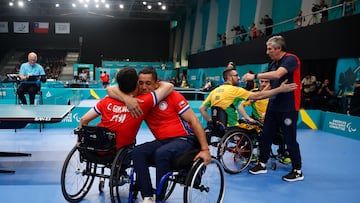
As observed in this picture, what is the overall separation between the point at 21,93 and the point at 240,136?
448 centimetres

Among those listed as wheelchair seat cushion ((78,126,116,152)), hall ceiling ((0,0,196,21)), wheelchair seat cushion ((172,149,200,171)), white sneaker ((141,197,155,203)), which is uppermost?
hall ceiling ((0,0,196,21))

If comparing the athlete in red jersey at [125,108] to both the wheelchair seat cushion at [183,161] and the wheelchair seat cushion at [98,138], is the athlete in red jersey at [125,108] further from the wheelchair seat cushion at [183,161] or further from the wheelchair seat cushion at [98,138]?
the wheelchair seat cushion at [183,161]

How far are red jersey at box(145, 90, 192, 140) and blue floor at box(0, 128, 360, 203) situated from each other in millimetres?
768

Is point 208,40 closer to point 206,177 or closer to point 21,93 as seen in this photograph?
point 21,93

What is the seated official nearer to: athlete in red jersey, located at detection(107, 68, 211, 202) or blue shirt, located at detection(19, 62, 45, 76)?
blue shirt, located at detection(19, 62, 45, 76)

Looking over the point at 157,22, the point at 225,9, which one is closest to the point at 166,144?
the point at 225,9

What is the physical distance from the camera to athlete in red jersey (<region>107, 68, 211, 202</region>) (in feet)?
7.52

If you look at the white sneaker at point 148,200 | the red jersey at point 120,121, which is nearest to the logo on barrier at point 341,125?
the red jersey at point 120,121

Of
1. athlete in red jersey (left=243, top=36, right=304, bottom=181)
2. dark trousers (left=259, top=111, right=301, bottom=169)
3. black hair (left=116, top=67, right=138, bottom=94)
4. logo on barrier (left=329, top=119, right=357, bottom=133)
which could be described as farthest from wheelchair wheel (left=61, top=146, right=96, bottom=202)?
logo on barrier (left=329, top=119, right=357, bottom=133)

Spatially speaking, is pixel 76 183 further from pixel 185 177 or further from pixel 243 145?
pixel 243 145

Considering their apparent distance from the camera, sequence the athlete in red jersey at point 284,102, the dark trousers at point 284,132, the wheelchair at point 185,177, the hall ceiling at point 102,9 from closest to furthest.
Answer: the wheelchair at point 185,177
the athlete in red jersey at point 284,102
the dark trousers at point 284,132
the hall ceiling at point 102,9

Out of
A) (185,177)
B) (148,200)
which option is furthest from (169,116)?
(148,200)

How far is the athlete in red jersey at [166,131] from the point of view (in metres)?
2.29

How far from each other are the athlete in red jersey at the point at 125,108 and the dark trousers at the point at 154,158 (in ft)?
0.76
